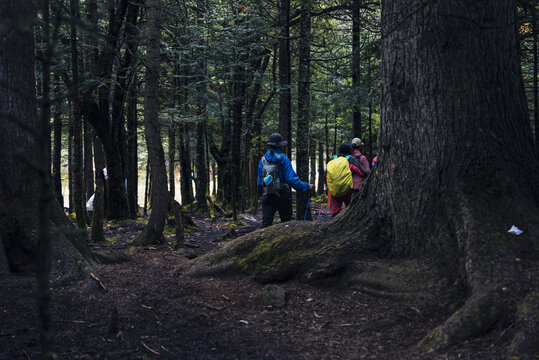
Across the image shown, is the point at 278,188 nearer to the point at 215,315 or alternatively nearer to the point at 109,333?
the point at 215,315

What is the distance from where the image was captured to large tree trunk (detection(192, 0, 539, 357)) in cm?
425

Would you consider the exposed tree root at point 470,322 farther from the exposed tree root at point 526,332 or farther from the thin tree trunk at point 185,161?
the thin tree trunk at point 185,161

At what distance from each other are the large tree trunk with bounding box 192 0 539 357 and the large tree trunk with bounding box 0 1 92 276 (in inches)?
139

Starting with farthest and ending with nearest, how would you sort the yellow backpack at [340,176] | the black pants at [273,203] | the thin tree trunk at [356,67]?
1. the thin tree trunk at [356,67]
2. the yellow backpack at [340,176]
3. the black pants at [273,203]

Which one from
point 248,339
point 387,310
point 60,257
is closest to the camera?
point 248,339

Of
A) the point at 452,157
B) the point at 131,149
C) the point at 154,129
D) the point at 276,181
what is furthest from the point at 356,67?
the point at 131,149

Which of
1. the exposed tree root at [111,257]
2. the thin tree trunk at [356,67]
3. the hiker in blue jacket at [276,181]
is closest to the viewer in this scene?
the exposed tree root at [111,257]

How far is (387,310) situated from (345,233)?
1.32 m

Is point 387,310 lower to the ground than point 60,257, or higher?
lower

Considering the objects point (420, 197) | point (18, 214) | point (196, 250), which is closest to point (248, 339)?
point (420, 197)

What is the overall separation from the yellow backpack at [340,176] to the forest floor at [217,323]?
3.97 meters

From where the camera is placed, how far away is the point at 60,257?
17.9 feet

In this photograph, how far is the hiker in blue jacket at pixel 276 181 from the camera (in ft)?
26.6

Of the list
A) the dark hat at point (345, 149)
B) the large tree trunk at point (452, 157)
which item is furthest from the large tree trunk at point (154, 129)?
the large tree trunk at point (452, 157)
